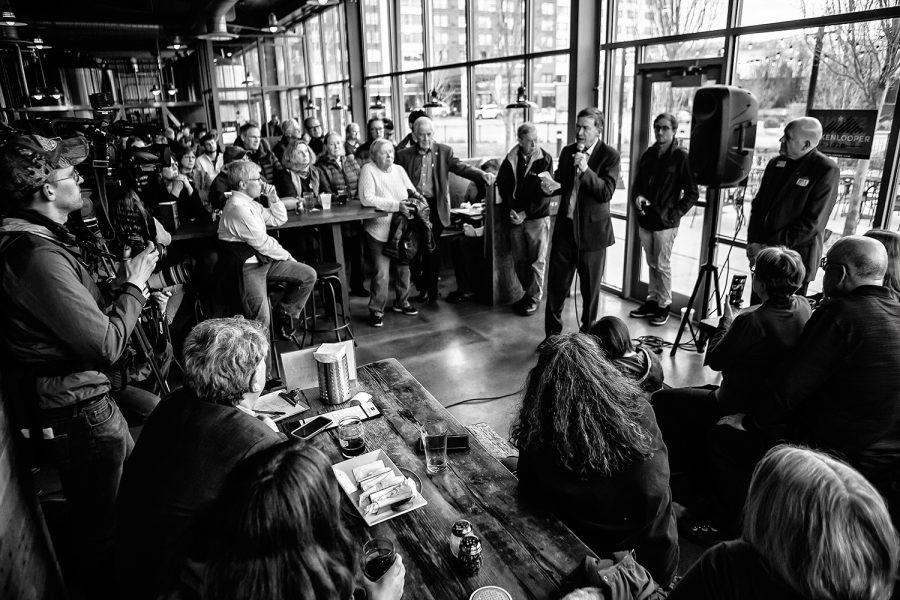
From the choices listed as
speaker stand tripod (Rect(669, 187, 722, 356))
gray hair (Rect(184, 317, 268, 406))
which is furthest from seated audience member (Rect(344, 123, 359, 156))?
gray hair (Rect(184, 317, 268, 406))

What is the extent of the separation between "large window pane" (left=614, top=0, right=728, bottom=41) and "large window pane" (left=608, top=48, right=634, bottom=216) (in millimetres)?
204

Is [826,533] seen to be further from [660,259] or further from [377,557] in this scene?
[660,259]

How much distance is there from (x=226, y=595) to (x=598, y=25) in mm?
5921

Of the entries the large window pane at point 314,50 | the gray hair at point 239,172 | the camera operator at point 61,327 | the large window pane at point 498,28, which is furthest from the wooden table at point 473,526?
the large window pane at point 314,50

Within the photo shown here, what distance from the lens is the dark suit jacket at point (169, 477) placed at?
155cm

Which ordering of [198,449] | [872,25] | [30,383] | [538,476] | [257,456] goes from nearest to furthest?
[257,456] → [198,449] → [538,476] → [30,383] → [872,25]

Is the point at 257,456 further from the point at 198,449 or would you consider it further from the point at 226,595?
the point at 198,449

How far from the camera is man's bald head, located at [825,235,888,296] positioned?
2426 mm

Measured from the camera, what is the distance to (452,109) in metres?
8.94

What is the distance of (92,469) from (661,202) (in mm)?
4544

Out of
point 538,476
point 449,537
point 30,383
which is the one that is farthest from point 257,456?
point 30,383

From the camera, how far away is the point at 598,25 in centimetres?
575

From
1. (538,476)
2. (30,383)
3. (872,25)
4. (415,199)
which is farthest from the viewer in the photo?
(415,199)

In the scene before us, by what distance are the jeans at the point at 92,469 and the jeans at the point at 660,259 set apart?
4.39 meters
